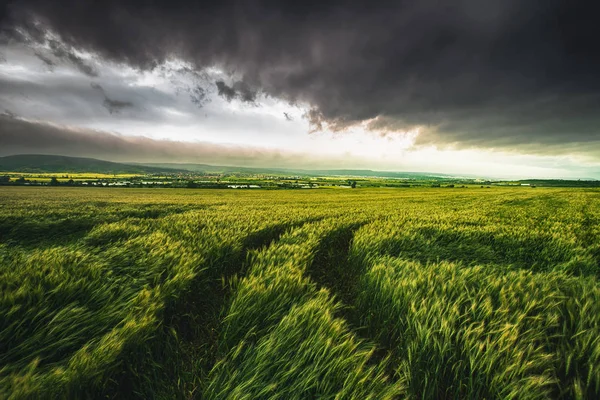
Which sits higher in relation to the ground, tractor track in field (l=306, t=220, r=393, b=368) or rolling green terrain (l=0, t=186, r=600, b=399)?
rolling green terrain (l=0, t=186, r=600, b=399)

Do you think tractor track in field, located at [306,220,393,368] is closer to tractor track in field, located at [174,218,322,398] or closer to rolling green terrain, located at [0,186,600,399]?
rolling green terrain, located at [0,186,600,399]

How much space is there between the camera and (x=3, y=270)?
303cm

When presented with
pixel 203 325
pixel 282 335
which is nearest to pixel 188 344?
pixel 203 325

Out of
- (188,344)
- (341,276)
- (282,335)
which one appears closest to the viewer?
(282,335)

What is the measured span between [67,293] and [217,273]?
90.4 inches

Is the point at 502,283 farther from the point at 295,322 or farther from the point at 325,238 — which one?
the point at 325,238

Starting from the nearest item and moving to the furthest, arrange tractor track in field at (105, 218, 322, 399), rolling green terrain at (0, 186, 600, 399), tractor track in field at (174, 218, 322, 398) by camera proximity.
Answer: rolling green terrain at (0, 186, 600, 399)
tractor track in field at (105, 218, 322, 399)
tractor track in field at (174, 218, 322, 398)

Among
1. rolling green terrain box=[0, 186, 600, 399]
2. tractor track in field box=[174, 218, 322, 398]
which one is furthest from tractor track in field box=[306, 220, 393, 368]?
tractor track in field box=[174, 218, 322, 398]

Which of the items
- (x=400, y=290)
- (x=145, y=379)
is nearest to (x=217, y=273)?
(x=145, y=379)

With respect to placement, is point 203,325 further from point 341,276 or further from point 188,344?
point 341,276

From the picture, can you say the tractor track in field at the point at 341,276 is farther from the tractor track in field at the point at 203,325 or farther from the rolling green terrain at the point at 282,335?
the tractor track in field at the point at 203,325

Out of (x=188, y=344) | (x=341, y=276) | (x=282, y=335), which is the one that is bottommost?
(x=341, y=276)

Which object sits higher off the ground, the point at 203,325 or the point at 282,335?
the point at 282,335

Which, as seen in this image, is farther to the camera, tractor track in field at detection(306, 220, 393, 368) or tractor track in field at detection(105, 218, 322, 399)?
tractor track in field at detection(306, 220, 393, 368)
